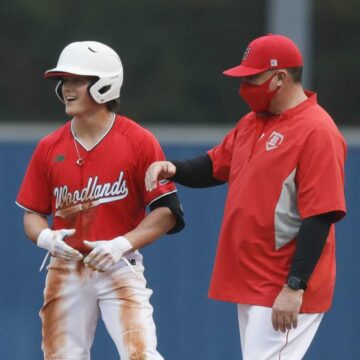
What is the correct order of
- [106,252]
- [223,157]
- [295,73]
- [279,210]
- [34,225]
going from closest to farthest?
[279,210]
[295,73]
[106,252]
[223,157]
[34,225]

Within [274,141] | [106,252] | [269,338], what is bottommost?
[269,338]

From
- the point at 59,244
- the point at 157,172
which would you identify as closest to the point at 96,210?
the point at 59,244

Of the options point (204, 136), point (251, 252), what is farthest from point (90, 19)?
point (251, 252)

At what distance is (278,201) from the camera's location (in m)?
5.16

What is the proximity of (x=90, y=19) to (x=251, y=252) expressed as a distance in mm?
2393

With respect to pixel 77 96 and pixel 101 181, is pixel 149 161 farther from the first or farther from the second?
pixel 77 96

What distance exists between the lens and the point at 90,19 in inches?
282

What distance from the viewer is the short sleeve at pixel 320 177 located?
5.04m

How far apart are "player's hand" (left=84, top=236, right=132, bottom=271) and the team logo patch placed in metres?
0.78

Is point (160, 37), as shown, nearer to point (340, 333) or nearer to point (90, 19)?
point (90, 19)

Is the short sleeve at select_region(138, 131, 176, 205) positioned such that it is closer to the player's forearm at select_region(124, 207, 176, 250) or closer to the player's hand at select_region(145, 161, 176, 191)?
the player's forearm at select_region(124, 207, 176, 250)

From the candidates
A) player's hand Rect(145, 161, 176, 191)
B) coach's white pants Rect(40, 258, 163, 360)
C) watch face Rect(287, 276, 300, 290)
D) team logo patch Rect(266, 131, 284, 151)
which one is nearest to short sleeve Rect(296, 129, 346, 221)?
team logo patch Rect(266, 131, 284, 151)

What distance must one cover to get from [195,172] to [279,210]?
0.61m

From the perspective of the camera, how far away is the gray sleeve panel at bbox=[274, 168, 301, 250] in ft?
16.9
